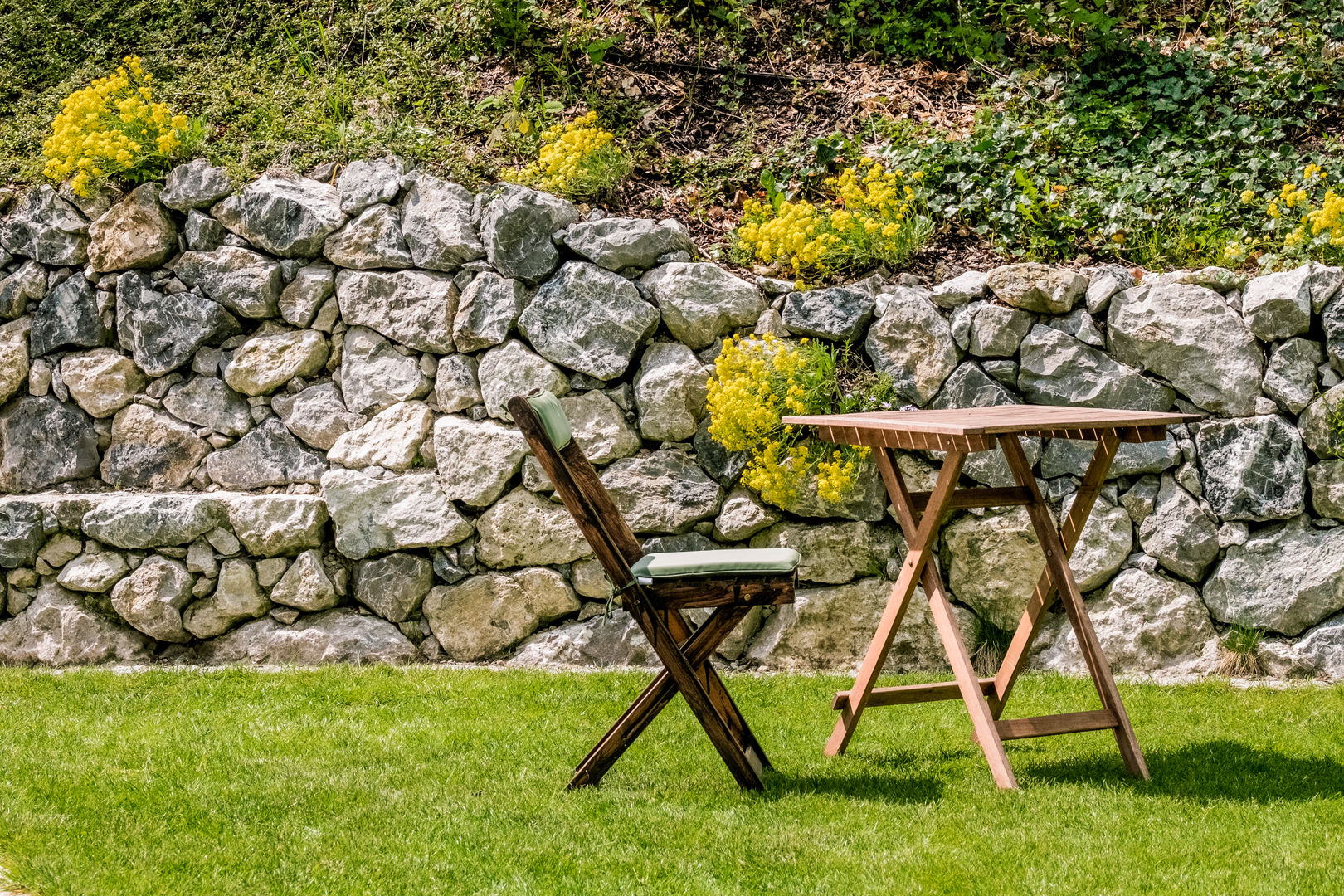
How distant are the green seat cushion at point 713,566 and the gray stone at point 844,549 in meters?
1.76

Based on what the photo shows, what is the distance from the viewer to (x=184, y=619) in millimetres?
5422

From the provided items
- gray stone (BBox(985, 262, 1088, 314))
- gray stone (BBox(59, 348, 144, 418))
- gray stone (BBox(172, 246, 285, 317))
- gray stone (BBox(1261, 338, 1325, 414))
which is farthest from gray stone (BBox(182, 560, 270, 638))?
gray stone (BBox(1261, 338, 1325, 414))

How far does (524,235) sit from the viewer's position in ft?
17.6

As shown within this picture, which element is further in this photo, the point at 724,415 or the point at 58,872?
the point at 724,415

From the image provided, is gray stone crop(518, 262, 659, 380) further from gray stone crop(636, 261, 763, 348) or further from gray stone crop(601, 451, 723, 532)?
gray stone crop(601, 451, 723, 532)

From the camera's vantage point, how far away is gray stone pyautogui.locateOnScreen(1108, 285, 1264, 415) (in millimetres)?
4789

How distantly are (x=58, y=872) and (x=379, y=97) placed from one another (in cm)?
479

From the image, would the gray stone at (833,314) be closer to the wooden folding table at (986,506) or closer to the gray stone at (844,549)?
the gray stone at (844,549)

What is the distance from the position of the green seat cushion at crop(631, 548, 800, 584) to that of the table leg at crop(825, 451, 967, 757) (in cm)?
42

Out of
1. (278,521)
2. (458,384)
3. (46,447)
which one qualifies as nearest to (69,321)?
(46,447)

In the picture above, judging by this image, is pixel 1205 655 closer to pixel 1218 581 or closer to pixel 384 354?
pixel 1218 581

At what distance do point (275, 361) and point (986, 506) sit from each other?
12.1 ft

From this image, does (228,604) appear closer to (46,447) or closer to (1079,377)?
(46,447)

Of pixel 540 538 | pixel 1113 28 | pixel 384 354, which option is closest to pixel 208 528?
pixel 384 354
